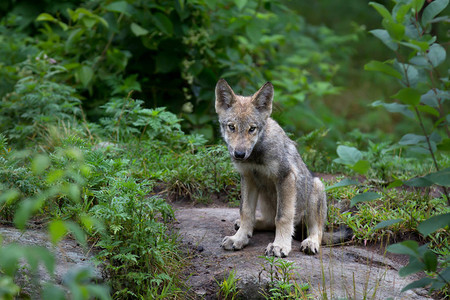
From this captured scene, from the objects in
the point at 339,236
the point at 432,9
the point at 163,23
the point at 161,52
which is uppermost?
A: the point at 432,9

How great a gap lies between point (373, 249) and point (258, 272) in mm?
1548

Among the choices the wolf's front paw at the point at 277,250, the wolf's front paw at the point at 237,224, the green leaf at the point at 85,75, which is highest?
the green leaf at the point at 85,75

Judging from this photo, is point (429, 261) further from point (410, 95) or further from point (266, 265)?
point (266, 265)

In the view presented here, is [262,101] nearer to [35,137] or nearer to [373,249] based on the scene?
[373,249]

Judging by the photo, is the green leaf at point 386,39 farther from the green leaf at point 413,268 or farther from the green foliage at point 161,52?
the green foliage at point 161,52

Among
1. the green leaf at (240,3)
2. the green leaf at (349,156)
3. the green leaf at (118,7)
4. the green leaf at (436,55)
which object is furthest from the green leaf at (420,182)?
the green leaf at (118,7)

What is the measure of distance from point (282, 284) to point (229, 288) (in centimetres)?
49

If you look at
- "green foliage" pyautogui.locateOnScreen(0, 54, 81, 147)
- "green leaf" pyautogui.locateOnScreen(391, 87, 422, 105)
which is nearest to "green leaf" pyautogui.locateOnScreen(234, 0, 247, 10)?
"green foliage" pyautogui.locateOnScreen(0, 54, 81, 147)

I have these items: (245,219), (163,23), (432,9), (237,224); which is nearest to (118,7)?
(163,23)

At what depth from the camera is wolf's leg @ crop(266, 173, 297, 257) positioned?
16.3 feet

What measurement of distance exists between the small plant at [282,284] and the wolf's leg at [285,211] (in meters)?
0.50

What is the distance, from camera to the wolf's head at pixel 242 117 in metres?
4.93

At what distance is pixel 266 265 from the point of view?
4.56m

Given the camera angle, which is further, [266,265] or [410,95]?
[266,265]
